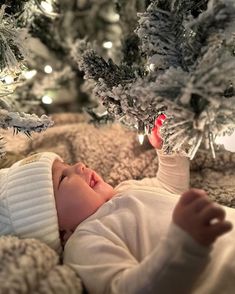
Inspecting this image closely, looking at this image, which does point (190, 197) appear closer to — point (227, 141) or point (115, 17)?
point (227, 141)

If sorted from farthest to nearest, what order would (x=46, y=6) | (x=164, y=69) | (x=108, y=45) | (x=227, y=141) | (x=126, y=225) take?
(x=108, y=45)
(x=46, y=6)
(x=227, y=141)
(x=126, y=225)
(x=164, y=69)

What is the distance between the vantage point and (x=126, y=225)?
0.92m

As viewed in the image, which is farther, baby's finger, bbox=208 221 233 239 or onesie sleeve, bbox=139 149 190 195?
onesie sleeve, bbox=139 149 190 195

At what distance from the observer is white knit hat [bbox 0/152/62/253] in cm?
96

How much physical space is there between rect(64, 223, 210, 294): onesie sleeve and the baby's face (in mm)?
95

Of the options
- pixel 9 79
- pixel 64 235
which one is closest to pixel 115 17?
pixel 9 79

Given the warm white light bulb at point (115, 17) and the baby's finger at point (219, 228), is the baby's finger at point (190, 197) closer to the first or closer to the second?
the baby's finger at point (219, 228)

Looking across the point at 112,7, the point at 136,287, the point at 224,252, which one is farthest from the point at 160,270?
the point at 112,7

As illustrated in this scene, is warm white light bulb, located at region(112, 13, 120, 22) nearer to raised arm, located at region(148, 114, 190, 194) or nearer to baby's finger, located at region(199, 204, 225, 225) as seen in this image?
raised arm, located at region(148, 114, 190, 194)

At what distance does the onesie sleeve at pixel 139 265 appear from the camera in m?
0.72

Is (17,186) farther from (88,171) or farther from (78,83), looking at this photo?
(78,83)

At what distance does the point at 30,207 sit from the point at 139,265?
11.3 inches

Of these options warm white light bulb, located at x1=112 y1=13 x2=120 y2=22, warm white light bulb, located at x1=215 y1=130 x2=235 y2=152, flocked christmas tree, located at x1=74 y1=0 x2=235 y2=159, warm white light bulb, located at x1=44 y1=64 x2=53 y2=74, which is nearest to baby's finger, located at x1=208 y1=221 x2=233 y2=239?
flocked christmas tree, located at x1=74 y1=0 x2=235 y2=159

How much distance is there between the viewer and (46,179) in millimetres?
1005
